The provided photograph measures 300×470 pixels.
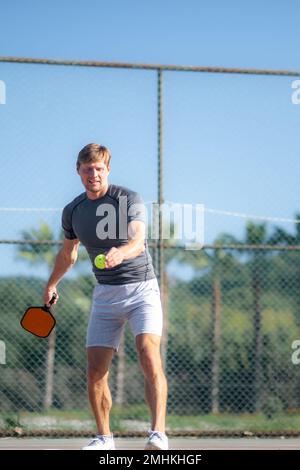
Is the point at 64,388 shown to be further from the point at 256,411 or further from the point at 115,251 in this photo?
the point at 115,251

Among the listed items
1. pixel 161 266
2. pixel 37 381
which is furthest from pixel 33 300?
pixel 161 266

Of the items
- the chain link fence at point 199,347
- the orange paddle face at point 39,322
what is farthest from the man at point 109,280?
the chain link fence at point 199,347

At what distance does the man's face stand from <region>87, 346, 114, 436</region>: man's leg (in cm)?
94

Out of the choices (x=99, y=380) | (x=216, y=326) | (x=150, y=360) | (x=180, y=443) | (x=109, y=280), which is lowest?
(x=180, y=443)

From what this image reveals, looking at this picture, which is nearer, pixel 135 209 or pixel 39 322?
pixel 135 209

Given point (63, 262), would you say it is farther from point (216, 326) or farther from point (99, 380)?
point (216, 326)

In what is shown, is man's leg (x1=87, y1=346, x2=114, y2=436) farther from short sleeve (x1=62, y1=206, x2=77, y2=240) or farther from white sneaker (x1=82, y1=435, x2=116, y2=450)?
short sleeve (x1=62, y1=206, x2=77, y2=240)

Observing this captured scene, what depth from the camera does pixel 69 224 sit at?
6.82 meters

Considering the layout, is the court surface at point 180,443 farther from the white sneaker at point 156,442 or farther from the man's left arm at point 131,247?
the man's left arm at point 131,247

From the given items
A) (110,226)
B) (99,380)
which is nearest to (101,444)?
(99,380)

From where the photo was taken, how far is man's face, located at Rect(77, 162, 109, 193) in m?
6.56

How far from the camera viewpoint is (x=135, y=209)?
21.4 feet

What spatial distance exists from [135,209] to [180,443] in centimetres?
251

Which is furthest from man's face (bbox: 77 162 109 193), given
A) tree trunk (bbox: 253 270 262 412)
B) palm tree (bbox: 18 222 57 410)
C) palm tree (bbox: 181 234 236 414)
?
palm tree (bbox: 181 234 236 414)
